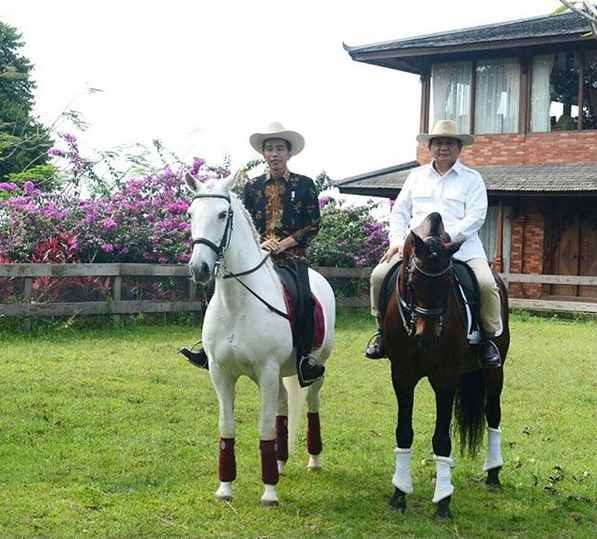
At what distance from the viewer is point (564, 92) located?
24.4m

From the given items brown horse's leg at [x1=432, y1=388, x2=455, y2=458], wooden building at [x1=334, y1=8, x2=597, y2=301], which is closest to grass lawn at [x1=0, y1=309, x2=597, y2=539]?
brown horse's leg at [x1=432, y1=388, x2=455, y2=458]

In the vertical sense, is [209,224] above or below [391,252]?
above

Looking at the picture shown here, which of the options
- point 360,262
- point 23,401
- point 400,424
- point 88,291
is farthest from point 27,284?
point 400,424

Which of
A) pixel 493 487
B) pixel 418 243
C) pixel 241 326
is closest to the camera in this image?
pixel 418 243

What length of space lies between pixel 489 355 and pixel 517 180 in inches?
676

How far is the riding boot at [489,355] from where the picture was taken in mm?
6676

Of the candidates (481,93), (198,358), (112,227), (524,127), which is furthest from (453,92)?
(198,358)

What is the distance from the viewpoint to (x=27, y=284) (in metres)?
14.5

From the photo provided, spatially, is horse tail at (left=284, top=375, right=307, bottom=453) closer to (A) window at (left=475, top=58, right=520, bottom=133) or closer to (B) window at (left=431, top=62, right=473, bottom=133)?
(A) window at (left=475, top=58, right=520, bottom=133)

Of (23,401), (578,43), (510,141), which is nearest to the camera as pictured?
(23,401)

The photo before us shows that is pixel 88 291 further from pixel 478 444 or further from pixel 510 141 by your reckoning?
pixel 510 141

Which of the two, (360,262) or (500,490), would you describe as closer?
(500,490)

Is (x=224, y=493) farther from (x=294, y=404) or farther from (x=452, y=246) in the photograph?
(x=452, y=246)

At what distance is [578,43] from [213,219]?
19.3 metres
